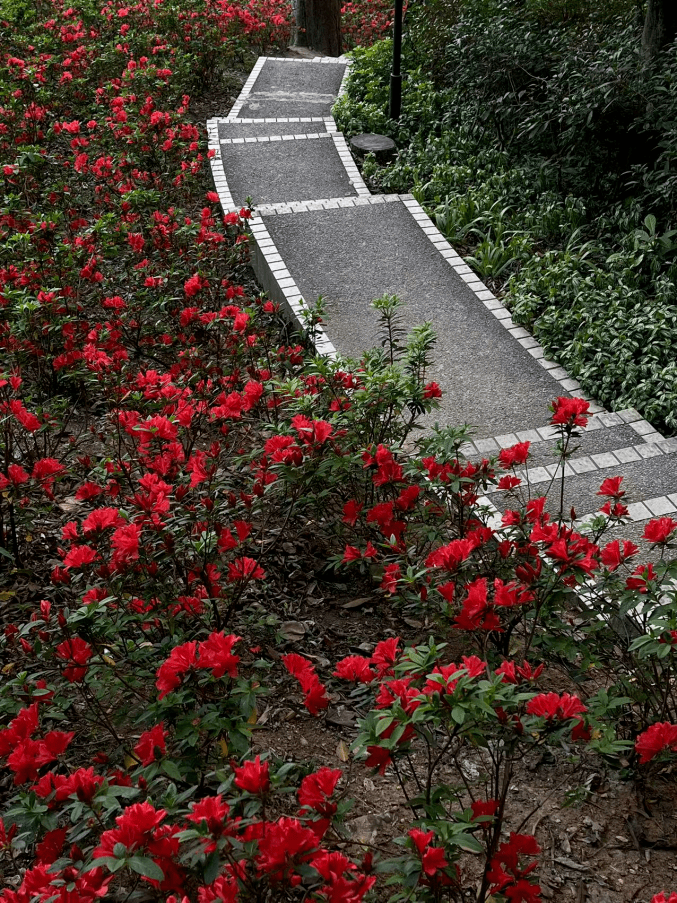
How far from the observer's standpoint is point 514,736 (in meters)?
1.95

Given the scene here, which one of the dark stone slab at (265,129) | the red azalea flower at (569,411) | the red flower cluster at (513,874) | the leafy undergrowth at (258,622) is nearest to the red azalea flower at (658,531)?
the leafy undergrowth at (258,622)

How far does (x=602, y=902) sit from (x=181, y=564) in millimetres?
1711

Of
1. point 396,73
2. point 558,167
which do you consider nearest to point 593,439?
point 558,167

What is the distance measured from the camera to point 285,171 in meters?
8.69

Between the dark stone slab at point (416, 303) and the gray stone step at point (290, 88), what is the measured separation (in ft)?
10.2

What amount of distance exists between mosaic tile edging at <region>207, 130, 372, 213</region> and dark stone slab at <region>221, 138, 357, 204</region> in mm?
51

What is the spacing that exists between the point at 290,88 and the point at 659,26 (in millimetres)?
5113

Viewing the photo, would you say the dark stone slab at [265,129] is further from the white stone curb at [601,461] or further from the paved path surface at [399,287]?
the white stone curb at [601,461]

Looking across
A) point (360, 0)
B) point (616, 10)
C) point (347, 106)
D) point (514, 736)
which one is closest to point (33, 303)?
point (514, 736)

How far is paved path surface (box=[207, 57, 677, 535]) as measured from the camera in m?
4.83

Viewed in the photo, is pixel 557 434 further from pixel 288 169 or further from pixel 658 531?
pixel 288 169

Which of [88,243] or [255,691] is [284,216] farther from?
[255,691]

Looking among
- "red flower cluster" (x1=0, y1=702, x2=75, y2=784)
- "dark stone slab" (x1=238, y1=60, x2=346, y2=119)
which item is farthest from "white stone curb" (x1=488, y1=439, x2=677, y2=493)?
"dark stone slab" (x1=238, y1=60, x2=346, y2=119)

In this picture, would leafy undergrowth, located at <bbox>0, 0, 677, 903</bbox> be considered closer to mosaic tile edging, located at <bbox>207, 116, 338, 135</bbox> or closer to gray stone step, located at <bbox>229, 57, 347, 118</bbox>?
mosaic tile edging, located at <bbox>207, 116, 338, 135</bbox>
